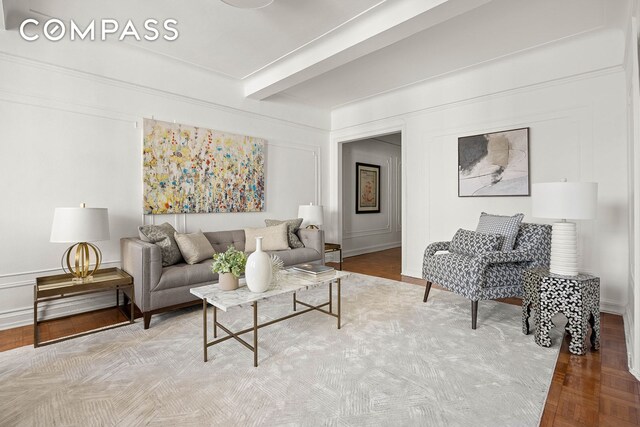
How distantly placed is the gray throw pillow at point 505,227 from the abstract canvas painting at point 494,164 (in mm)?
787

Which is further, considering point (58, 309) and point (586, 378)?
point (58, 309)

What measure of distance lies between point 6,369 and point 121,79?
9.28 feet

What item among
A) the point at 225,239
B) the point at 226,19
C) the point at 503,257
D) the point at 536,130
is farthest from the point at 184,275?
the point at 536,130

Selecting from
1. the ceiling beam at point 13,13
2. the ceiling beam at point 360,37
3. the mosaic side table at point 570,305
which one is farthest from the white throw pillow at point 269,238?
the ceiling beam at point 13,13

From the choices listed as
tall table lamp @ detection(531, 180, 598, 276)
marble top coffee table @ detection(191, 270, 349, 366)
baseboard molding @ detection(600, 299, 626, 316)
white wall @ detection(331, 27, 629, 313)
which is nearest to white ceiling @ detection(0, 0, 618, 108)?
white wall @ detection(331, 27, 629, 313)

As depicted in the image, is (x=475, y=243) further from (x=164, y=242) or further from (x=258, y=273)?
(x=164, y=242)

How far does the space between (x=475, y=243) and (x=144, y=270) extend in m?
3.12

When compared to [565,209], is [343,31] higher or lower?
higher

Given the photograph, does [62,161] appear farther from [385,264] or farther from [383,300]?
[385,264]

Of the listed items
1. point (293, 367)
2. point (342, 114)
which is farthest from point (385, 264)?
point (293, 367)

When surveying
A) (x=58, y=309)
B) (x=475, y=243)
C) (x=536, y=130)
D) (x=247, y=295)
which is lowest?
(x=58, y=309)

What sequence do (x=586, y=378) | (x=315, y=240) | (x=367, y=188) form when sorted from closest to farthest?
(x=586, y=378)
(x=315, y=240)
(x=367, y=188)

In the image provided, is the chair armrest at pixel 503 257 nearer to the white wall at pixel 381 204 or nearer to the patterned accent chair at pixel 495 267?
the patterned accent chair at pixel 495 267

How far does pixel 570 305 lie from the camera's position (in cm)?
233
